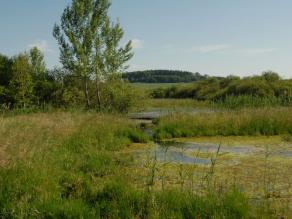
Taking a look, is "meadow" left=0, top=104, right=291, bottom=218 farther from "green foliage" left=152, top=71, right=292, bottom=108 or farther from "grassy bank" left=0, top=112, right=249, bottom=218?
"green foliage" left=152, top=71, right=292, bottom=108

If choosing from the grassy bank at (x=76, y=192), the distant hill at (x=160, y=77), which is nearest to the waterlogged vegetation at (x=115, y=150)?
the grassy bank at (x=76, y=192)

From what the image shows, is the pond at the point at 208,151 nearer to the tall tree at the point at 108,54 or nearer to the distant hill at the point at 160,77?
the tall tree at the point at 108,54

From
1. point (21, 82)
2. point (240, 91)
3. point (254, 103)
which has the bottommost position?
point (254, 103)

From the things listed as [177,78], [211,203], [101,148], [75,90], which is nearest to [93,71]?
[75,90]

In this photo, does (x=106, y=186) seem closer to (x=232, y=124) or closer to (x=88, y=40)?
(x=232, y=124)

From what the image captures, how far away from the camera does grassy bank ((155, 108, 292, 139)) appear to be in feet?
51.8

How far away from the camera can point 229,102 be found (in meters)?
21.1

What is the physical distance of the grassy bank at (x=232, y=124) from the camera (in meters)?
15.8

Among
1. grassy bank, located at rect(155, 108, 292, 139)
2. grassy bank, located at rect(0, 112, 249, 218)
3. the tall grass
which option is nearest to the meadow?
grassy bank, located at rect(0, 112, 249, 218)

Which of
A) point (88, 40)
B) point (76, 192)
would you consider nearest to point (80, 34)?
point (88, 40)

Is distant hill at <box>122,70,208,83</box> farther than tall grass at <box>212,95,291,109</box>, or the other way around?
distant hill at <box>122,70,208,83</box>

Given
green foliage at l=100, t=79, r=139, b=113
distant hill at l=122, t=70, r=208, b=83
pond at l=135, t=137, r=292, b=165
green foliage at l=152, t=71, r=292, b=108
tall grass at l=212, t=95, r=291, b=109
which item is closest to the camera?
pond at l=135, t=137, r=292, b=165

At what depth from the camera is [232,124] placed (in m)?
16.3

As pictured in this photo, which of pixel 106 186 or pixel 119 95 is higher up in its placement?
A: pixel 119 95
